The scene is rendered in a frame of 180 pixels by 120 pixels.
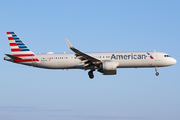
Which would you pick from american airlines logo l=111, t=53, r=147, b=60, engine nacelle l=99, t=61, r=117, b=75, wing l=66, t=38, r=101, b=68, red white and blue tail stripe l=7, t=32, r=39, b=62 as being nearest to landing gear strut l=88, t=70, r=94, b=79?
wing l=66, t=38, r=101, b=68

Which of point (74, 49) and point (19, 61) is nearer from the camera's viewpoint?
point (74, 49)

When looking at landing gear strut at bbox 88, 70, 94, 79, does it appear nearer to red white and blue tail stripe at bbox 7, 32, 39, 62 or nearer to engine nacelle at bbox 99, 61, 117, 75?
engine nacelle at bbox 99, 61, 117, 75

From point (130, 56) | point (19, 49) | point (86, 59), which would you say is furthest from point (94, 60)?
point (19, 49)

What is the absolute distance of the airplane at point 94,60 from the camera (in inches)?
1785

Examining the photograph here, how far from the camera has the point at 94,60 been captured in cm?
4497

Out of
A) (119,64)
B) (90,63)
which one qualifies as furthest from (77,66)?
(119,64)

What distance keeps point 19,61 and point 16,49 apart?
2639 mm

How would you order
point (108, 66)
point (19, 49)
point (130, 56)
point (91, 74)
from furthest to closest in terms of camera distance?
point (19, 49) < point (91, 74) < point (130, 56) < point (108, 66)

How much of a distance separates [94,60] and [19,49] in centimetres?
1325

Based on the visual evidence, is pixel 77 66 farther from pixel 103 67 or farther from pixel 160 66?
pixel 160 66

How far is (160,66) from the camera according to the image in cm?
4716

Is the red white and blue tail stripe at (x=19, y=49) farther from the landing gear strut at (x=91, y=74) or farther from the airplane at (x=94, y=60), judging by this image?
the landing gear strut at (x=91, y=74)

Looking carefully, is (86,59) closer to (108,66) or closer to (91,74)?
(108,66)

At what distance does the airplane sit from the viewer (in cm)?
4534
